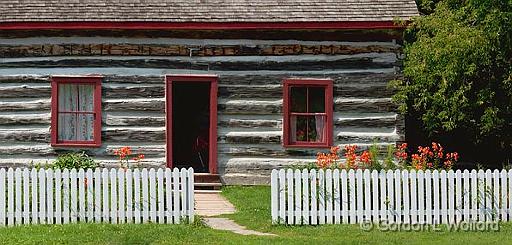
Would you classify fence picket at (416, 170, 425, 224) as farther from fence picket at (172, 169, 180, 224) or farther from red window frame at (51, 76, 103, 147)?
red window frame at (51, 76, 103, 147)

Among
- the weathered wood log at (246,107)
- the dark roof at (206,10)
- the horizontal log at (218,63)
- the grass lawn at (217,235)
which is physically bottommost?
the grass lawn at (217,235)

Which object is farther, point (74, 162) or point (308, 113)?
point (308, 113)

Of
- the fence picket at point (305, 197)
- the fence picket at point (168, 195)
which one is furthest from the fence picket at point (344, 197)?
the fence picket at point (168, 195)

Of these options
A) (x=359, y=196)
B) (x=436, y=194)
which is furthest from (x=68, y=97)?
(x=436, y=194)

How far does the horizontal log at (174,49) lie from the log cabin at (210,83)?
0.07 ft

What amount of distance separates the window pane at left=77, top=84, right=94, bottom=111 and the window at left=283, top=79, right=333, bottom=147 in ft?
13.7

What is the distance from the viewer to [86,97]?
1886 centimetres

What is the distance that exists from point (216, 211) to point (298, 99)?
4.77 m

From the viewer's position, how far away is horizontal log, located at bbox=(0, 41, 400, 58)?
61.3ft

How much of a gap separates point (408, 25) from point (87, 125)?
283 inches

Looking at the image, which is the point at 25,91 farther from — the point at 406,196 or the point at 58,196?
the point at 406,196

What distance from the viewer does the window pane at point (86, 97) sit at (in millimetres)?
18828

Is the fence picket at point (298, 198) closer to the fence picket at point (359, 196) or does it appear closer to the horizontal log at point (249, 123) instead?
the fence picket at point (359, 196)

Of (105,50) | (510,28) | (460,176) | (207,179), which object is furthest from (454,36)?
(105,50)
